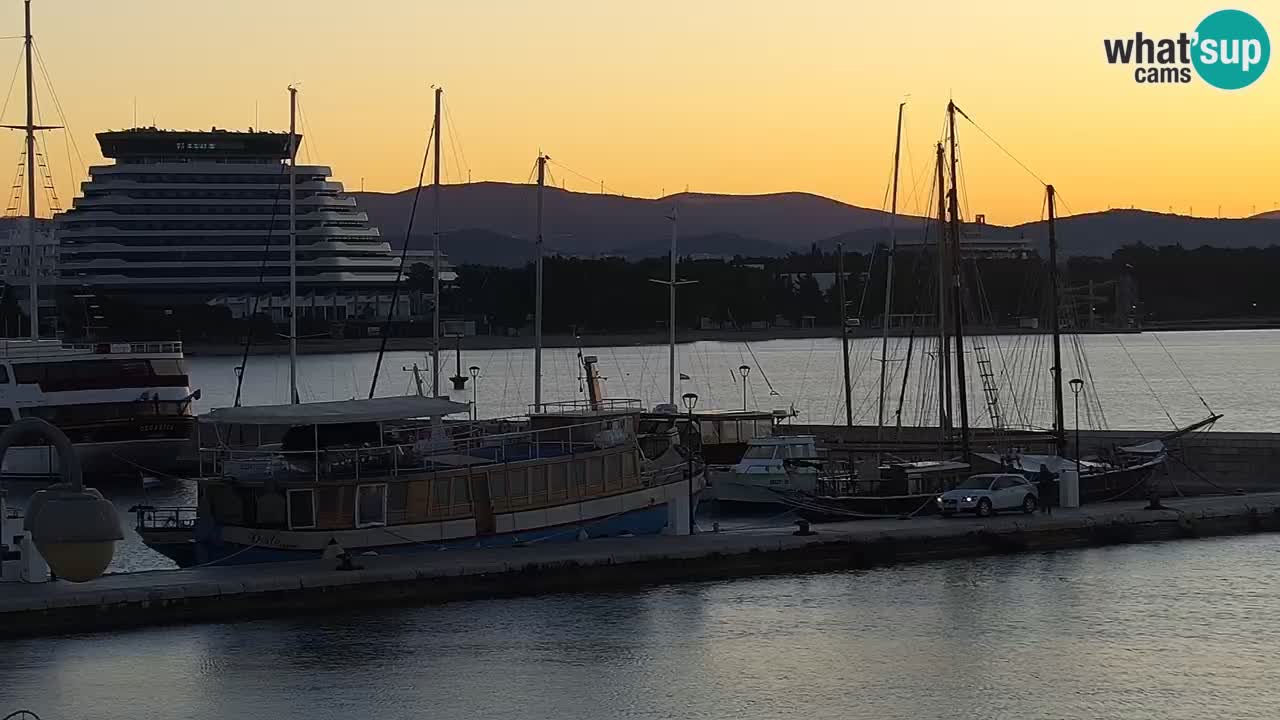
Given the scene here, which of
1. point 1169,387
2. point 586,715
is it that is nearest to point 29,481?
point 586,715

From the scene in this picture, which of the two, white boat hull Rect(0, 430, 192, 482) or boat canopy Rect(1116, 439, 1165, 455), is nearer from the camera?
boat canopy Rect(1116, 439, 1165, 455)

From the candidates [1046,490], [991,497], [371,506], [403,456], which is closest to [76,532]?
[371,506]

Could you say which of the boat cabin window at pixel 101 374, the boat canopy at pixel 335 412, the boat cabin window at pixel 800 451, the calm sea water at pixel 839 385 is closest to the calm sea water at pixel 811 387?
the calm sea water at pixel 839 385

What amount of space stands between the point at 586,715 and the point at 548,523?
1008 centimetres

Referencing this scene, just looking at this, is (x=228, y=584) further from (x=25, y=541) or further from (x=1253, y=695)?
(x=1253, y=695)

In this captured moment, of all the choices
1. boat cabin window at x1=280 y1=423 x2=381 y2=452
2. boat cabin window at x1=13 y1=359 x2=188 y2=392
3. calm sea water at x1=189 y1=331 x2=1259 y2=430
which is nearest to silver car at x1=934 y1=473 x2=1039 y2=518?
boat cabin window at x1=280 y1=423 x2=381 y2=452

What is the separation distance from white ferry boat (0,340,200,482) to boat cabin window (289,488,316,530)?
25.7 metres

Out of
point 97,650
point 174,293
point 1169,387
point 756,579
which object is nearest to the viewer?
point 97,650

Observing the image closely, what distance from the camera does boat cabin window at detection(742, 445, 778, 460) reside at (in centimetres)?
4581

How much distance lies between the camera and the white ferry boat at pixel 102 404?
56750mm

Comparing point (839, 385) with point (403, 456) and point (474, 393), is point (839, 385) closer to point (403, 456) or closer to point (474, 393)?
point (474, 393)

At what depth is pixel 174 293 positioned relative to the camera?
188 m

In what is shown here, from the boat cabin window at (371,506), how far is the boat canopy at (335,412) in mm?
1637

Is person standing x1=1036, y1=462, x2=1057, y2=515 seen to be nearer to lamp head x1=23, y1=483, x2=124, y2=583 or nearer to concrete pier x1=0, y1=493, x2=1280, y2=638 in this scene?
concrete pier x1=0, y1=493, x2=1280, y2=638
